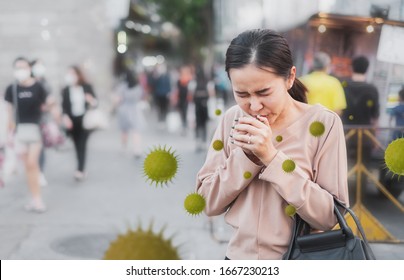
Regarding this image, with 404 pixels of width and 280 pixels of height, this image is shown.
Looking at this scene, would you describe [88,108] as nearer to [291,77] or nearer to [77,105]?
[77,105]

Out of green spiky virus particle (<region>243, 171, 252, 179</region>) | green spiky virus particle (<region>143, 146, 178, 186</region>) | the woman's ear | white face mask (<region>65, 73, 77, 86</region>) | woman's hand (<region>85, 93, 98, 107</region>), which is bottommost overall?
woman's hand (<region>85, 93, 98, 107</region>)

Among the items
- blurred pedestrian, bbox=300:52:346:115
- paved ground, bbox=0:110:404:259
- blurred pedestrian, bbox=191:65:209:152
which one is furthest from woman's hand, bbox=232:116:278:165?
blurred pedestrian, bbox=191:65:209:152

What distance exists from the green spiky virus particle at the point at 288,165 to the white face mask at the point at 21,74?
3182 millimetres

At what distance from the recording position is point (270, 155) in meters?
1.37

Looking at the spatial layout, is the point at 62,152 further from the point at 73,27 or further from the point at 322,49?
the point at 322,49

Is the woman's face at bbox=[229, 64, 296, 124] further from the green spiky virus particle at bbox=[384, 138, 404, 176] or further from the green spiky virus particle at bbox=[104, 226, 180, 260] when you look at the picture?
the green spiky virus particle at bbox=[384, 138, 404, 176]

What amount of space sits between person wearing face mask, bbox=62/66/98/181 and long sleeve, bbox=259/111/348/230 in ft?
16.0

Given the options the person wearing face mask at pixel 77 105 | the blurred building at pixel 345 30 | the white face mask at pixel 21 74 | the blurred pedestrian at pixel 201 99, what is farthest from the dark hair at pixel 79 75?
the blurred building at pixel 345 30

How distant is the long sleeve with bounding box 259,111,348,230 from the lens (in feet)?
4.50

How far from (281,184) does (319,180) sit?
106mm

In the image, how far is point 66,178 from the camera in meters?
6.12

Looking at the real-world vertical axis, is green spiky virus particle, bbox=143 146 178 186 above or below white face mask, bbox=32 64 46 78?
above

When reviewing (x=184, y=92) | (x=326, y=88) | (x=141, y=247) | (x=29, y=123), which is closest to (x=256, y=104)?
(x=141, y=247)
